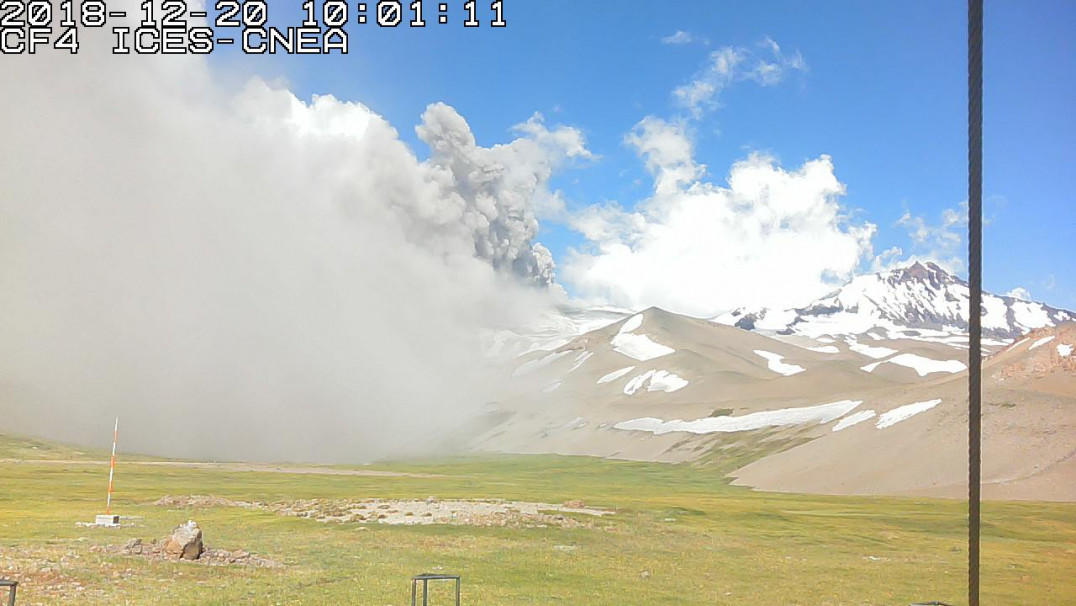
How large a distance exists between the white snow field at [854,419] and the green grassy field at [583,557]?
69092mm

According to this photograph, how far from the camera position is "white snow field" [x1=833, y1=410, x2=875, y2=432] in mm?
153688

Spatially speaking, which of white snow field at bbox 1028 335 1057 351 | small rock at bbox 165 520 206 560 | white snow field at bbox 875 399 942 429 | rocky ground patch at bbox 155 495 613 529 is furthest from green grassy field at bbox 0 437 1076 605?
white snow field at bbox 1028 335 1057 351

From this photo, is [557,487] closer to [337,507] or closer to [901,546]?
[337,507]

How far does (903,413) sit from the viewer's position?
145m

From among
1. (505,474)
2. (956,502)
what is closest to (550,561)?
(956,502)

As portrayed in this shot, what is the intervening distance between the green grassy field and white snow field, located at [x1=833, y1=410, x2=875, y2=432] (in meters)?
69.1

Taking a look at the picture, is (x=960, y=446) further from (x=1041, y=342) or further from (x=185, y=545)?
(x=185, y=545)

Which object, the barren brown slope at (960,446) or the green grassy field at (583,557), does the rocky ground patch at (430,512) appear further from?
the barren brown slope at (960,446)

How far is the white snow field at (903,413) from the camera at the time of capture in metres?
141

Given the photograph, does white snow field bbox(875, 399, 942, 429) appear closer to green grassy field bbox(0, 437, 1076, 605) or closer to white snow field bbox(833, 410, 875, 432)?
white snow field bbox(833, 410, 875, 432)

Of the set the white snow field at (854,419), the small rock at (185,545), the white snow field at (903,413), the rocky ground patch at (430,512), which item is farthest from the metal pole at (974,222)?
the white snow field at (854,419)

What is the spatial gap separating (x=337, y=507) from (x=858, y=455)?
98040mm

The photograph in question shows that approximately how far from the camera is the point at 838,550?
51.4 metres

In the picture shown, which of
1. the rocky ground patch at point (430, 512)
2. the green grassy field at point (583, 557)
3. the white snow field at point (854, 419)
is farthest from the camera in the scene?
the white snow field at point (854, 419)
